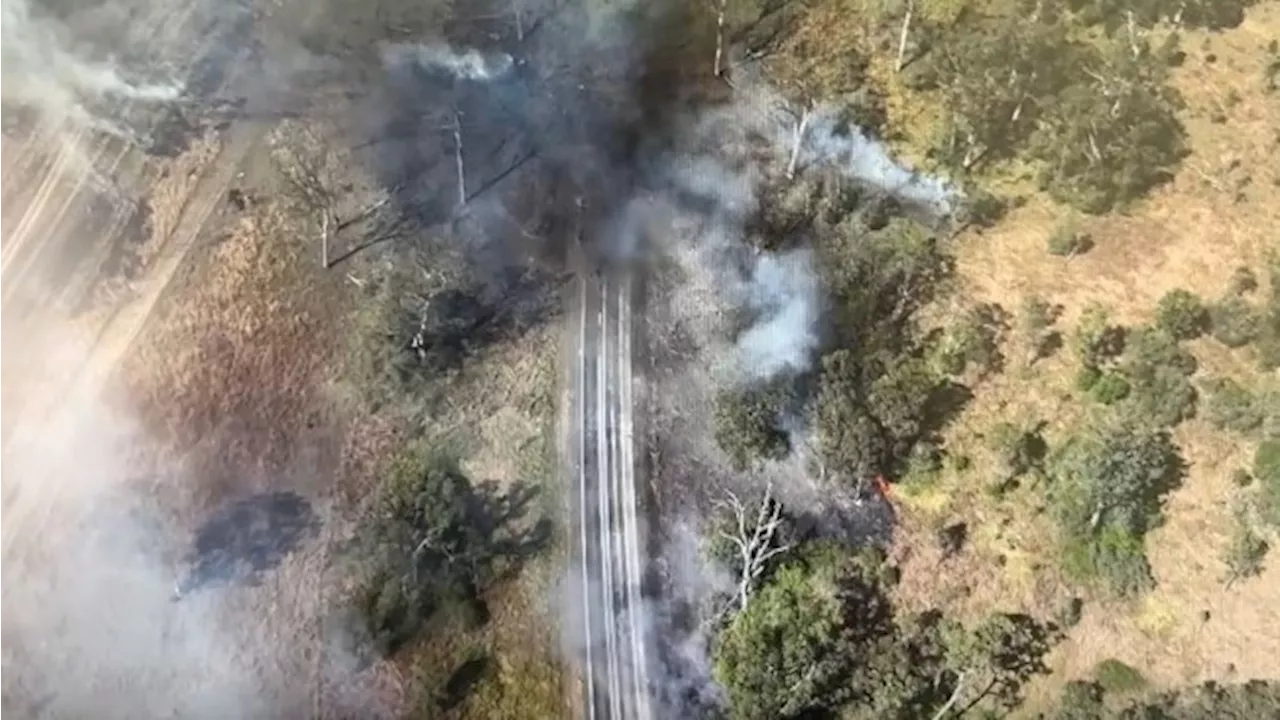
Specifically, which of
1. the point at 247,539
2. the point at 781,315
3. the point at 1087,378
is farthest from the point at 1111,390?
the point at 247,539

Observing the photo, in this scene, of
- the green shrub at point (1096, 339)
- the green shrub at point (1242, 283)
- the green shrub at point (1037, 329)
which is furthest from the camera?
the green shrub at point (1242, 283)

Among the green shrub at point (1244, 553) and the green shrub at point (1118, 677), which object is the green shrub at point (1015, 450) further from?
the green shrub at point (1118, 677)

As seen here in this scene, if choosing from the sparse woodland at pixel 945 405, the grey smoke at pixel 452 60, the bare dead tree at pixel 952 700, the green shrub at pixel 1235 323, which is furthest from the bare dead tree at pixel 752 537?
the grey smoke at pixel 452 60

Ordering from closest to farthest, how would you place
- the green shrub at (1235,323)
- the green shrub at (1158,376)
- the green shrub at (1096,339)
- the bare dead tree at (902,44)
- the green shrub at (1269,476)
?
1. the green shrub at (1269,476)
2. the green shrub at (1158,376)
3. the green shrub at (1235,323)
4. the green shrub at (1096,339)
5. the bare dead tree at (902,44)

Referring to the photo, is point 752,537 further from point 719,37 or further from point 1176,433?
point 719,37

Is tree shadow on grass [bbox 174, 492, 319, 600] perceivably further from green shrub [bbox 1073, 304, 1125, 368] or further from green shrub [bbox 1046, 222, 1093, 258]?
green shrub [bbox 1046, 222, 1093, 258]

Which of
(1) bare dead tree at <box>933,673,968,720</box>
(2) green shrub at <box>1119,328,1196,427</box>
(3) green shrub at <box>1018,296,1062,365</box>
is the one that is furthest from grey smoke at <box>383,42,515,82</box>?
(1) bare dead tree at <box>933,673,968,720</box>
